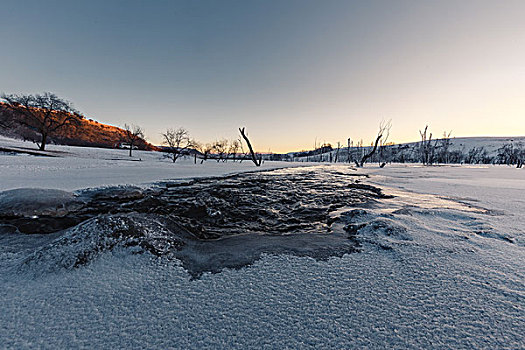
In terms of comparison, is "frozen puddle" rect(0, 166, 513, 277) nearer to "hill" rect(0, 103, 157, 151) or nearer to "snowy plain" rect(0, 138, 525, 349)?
"snowy plain" rect(0, 138, 525, 349)

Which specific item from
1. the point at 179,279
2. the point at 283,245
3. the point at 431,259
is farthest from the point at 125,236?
the point at 431,259

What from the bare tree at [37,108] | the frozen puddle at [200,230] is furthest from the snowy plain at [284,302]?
the bare tree at [37,108]

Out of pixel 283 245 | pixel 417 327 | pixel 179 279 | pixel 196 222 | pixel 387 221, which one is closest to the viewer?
pixel 417 327

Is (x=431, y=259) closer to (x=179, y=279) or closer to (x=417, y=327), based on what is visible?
(x=417, y=327)

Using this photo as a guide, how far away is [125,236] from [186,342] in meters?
1.72

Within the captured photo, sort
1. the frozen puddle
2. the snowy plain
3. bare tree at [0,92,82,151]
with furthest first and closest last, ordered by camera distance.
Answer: bare tree at [0,92,82,151]
the frozen puddle
the snowy plain

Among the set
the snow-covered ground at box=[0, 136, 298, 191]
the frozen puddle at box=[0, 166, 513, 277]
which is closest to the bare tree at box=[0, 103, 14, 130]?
the snow-covered ground at box=[0, 136, 298, 191]

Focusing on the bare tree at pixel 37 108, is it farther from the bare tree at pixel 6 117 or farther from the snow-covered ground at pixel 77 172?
the snow-covered ground at pixel 77 172

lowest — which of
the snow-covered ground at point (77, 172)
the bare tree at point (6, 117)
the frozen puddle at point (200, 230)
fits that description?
the frozen puddle at point (200, 230)

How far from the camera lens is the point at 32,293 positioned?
142cm

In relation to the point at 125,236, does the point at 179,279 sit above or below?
below

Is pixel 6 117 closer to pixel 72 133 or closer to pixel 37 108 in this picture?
pixel 37 108

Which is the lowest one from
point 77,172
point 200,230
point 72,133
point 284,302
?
point 200,230

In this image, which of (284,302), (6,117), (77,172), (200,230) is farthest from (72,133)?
(284,302)
